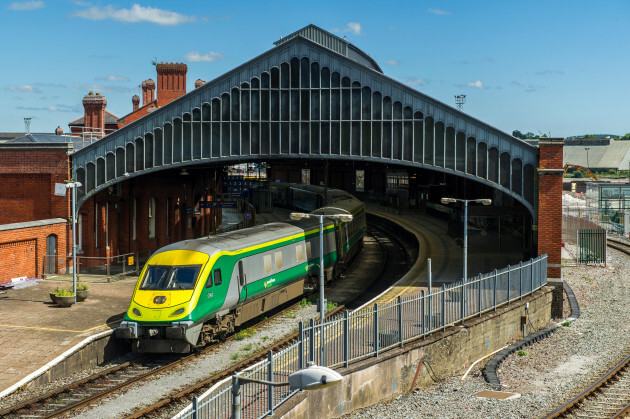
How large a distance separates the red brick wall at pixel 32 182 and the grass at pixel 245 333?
14.1 metres

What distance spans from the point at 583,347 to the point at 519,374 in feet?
15.8

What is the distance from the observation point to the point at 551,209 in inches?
1232

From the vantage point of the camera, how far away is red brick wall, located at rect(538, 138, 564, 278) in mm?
31141

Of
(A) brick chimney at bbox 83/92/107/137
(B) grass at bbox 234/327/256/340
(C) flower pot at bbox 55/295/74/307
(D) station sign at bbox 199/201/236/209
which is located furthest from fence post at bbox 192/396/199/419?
(A) brick chimney at bbox 83/92/107/137

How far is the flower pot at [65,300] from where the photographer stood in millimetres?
25703

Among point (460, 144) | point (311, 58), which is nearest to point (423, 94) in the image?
point (460, 144)

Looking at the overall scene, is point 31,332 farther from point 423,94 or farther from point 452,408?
point 423,94

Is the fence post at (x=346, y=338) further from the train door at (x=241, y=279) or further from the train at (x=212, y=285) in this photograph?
the train door at (x=241, y=279)

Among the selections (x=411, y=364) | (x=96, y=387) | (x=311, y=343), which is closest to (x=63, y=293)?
(x=96, y=387)

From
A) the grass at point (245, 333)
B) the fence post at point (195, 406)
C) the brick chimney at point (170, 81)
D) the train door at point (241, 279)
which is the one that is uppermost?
the brick chimney at point (170, 81)

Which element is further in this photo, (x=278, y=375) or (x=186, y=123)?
(x=186, y=123)

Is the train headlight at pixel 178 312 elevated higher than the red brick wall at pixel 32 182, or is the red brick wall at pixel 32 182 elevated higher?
the red brick wall at pixel 32 182

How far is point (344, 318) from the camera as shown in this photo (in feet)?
58.3

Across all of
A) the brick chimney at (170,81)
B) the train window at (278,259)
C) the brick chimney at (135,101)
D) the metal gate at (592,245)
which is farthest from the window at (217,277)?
the brick chimney at (135,101)
